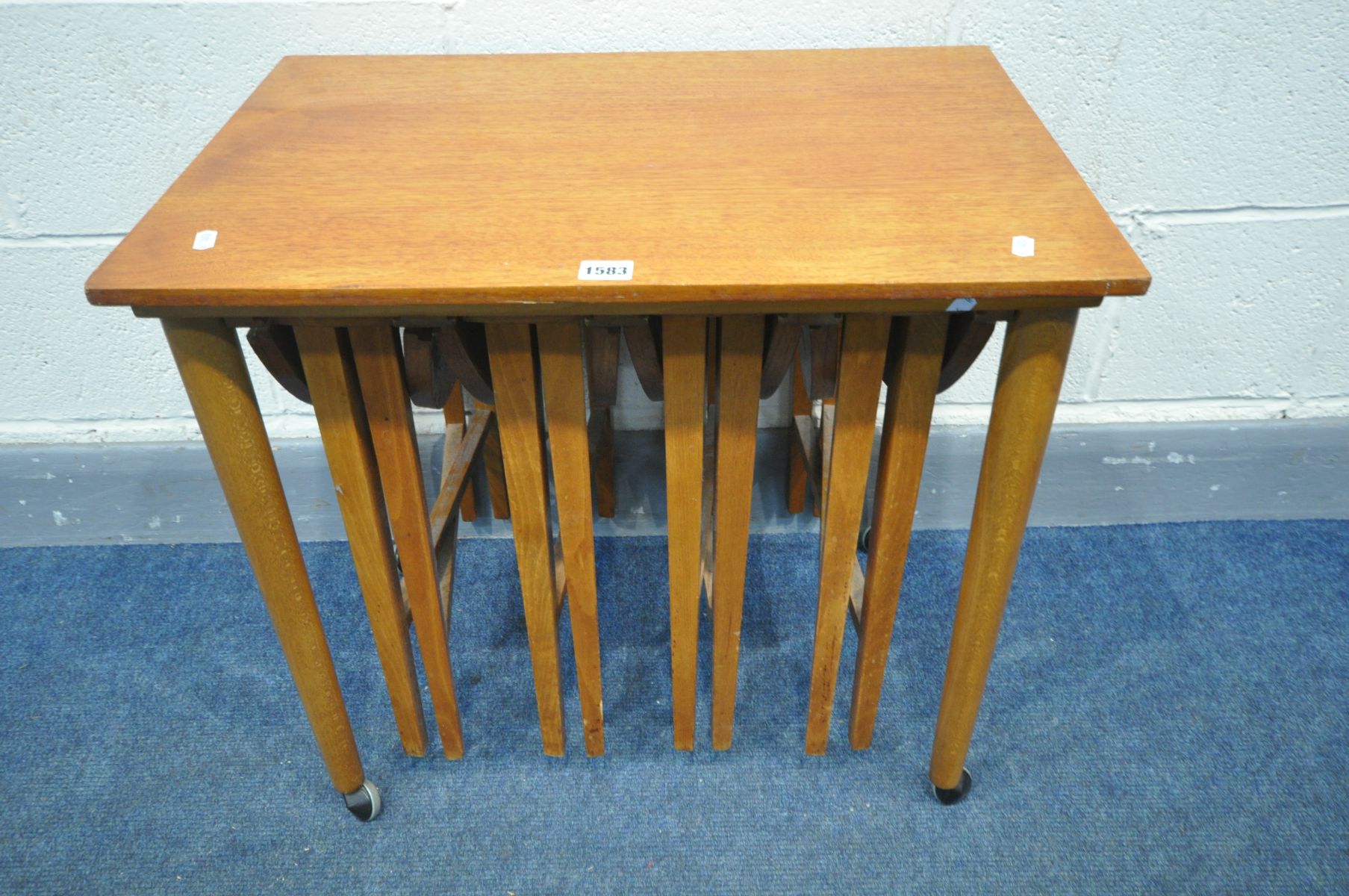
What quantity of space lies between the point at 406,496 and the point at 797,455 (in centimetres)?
82

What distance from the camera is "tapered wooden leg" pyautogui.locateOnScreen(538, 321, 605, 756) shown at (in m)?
1.04

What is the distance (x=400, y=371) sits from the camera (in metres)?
1.07

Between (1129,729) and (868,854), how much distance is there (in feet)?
1.58

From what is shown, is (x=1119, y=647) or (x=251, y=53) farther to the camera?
(x=1119, y=647)

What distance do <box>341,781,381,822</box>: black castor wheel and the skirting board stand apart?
2.03 feet

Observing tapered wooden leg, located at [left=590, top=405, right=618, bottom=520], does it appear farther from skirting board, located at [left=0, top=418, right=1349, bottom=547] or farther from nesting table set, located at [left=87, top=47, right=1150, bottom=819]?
nesting table set, located at [left=87, top=47, right=1150, bottom=819]

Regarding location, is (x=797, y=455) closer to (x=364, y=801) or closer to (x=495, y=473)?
(x=495, y=473)

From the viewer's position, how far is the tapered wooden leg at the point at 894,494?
1.04 metres

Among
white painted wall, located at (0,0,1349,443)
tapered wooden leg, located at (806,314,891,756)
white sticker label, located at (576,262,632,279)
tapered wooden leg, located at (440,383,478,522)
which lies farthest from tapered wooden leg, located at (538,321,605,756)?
white painted wall, located at (0,0,1349,443)

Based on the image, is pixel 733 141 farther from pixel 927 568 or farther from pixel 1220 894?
pixel 1220 894

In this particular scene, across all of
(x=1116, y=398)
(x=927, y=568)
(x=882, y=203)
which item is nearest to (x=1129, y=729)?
(x=927, y=568)

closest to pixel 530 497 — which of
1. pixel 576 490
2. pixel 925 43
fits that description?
pixel 576 490

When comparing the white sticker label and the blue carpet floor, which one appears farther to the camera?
the blue carpet floor

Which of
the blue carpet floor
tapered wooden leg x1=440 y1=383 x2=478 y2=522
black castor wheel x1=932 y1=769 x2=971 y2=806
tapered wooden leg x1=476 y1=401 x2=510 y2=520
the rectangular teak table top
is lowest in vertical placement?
the blue carpet floor
